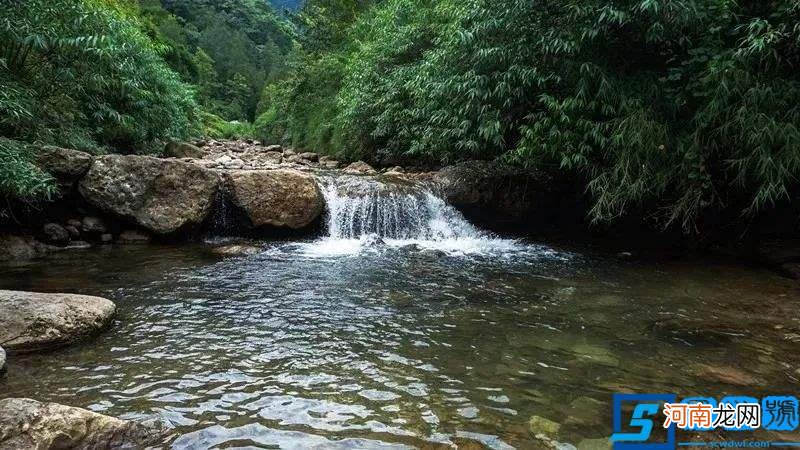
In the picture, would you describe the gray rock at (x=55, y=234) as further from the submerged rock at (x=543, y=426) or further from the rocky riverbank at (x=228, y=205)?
the submerged rock at (x=543, y=426)

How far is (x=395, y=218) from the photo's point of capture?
10.2 m

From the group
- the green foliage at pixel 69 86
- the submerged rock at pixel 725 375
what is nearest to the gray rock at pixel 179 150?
the green foliage at pixel 69 86

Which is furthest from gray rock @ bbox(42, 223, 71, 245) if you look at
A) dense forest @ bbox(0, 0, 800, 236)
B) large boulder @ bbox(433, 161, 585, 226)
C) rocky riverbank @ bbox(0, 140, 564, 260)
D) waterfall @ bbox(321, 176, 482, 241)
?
large boulder @ bbox(433, 161, 585, 226)

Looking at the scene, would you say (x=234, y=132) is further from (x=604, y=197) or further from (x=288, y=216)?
(x=604, y=197)

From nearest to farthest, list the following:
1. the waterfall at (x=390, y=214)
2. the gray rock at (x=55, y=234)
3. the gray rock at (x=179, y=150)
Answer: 1. the gray rock at (x=55, y=234)
2. the waterfall at (x=390, y=214)
3. the gray rock at (x=179, y=150)

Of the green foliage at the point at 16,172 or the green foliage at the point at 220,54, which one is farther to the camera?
the green foliage at the point at 220,54

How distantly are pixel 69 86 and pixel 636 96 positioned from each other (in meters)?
9.14

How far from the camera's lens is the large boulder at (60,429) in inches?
94.6

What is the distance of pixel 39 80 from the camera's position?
750 cm

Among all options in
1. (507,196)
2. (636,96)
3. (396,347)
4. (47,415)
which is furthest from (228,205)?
(636,96)

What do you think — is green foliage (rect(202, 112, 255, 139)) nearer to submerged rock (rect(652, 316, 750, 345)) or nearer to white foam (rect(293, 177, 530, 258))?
white foam (rect(293, 177, 530, 258))

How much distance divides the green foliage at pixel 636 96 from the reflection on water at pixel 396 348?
142 cm

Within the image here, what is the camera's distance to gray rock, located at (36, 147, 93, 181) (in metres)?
7.64

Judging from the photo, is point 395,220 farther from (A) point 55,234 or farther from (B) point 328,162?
(B) point 328,162
